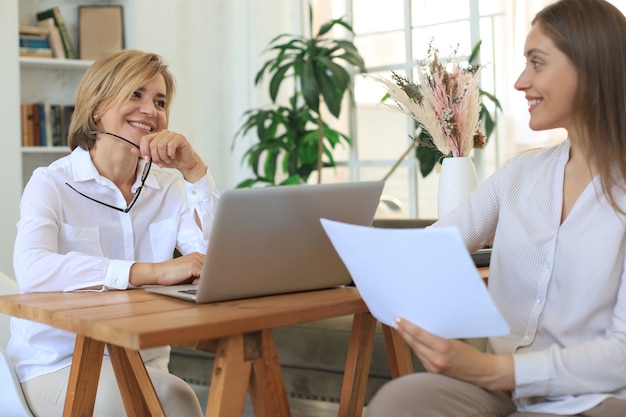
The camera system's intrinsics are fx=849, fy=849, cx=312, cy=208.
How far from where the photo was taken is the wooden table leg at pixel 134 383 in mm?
1750

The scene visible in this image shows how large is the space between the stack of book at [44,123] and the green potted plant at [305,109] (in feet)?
3.28

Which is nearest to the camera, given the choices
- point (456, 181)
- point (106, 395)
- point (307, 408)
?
point (106, 395)

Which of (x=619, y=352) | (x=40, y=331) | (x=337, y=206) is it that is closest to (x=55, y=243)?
(x=40, y=331)

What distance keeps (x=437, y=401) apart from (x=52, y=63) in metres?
3.76

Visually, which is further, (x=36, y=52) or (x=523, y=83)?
(x=36, y=52)

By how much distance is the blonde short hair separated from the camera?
2.23 m

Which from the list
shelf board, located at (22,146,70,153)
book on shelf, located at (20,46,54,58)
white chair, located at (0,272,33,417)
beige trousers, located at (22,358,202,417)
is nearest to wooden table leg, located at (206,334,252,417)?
beige trousers, located at (22,358,202,417)

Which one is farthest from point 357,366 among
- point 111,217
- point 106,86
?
point 106,86

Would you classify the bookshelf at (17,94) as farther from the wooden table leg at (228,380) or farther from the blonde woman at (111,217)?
the wooden table leg at (228,380)

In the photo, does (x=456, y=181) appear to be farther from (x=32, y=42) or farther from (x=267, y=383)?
(x=32, y=42)

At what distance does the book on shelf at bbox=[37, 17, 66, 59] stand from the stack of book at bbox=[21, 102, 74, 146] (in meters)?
0.28

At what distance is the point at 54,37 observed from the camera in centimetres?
464

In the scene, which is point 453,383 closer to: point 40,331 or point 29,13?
point 40,331

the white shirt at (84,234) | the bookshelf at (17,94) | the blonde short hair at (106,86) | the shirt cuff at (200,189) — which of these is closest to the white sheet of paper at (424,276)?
the white shirt at (84,234)
